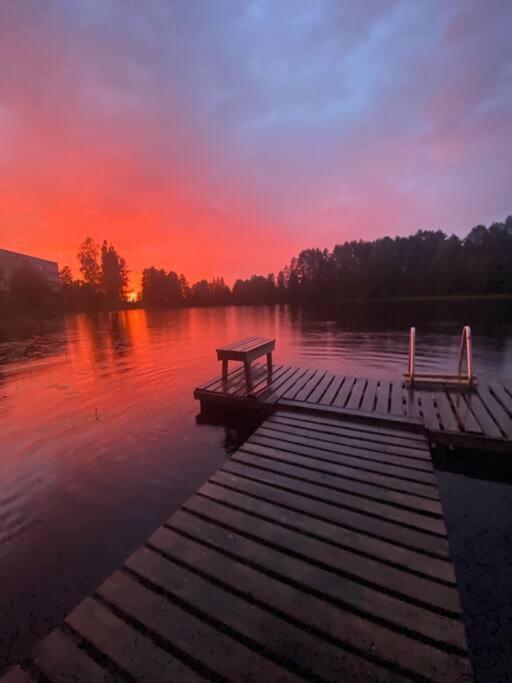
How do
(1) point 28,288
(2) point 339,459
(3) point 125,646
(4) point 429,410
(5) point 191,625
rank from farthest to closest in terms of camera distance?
1. (1) point 28,288
2. (4) point 429,410
3. (2) point 339,459
4. (5) point 191,625
5. (3) point 125,646

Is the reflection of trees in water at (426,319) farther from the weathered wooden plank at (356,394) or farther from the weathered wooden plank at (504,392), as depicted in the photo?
the weathered wooden plank at (356,394)

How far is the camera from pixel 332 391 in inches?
276

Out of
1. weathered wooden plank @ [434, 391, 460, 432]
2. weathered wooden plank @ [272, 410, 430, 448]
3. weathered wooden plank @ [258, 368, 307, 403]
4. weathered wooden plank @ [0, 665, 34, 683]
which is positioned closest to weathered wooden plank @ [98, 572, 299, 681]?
weathered wooden plank @ [0, 665, 34, 683]

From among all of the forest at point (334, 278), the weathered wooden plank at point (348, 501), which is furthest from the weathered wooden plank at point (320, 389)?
the forest at point (334, 278)

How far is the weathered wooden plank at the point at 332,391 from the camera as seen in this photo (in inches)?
253

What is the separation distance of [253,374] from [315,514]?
584 cm

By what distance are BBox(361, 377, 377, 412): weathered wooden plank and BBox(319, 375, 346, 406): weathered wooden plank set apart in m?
0.65

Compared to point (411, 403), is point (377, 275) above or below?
above

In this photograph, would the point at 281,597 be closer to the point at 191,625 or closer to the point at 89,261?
the point at 191,625

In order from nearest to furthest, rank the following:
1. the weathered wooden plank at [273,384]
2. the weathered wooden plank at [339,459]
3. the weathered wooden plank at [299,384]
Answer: the weathered wooden plank at [339,459]
the weathered wooden plank at [299,384]
the weathered wooden plank at [273,384]

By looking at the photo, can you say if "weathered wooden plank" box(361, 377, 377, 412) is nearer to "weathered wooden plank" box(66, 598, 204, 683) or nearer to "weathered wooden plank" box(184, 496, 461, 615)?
"weathered wooden plank" box(184, 496, 461, 615)

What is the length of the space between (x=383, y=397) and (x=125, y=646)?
5.98 metres

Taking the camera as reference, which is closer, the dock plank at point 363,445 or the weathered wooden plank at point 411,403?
the dock plank at point 363,445

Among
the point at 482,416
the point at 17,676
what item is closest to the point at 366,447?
the point at 482,416
